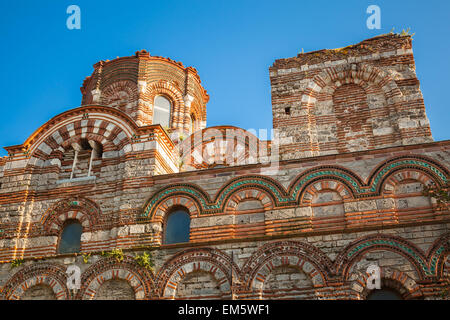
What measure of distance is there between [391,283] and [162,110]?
11856 mm

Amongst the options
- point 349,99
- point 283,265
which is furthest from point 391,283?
point 349,99

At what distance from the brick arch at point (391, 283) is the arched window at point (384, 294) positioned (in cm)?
7

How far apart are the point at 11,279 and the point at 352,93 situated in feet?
32.6

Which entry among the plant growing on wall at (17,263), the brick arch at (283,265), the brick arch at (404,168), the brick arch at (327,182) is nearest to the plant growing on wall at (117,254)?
the plant growing on wall at (17,263)

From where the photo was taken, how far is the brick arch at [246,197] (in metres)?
11.2

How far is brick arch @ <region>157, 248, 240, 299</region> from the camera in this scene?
1034cm

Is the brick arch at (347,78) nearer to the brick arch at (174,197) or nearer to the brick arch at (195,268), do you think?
the brick arch at (174,197)

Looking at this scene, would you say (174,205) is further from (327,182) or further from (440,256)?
(440,256)

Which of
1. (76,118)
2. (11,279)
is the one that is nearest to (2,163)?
(76,118)

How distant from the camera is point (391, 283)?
31.8ft

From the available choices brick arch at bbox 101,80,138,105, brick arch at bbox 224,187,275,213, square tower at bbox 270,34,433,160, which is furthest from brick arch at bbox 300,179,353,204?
brick arch at bbox 101,80,138,105

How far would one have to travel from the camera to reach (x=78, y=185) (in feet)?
41.3
